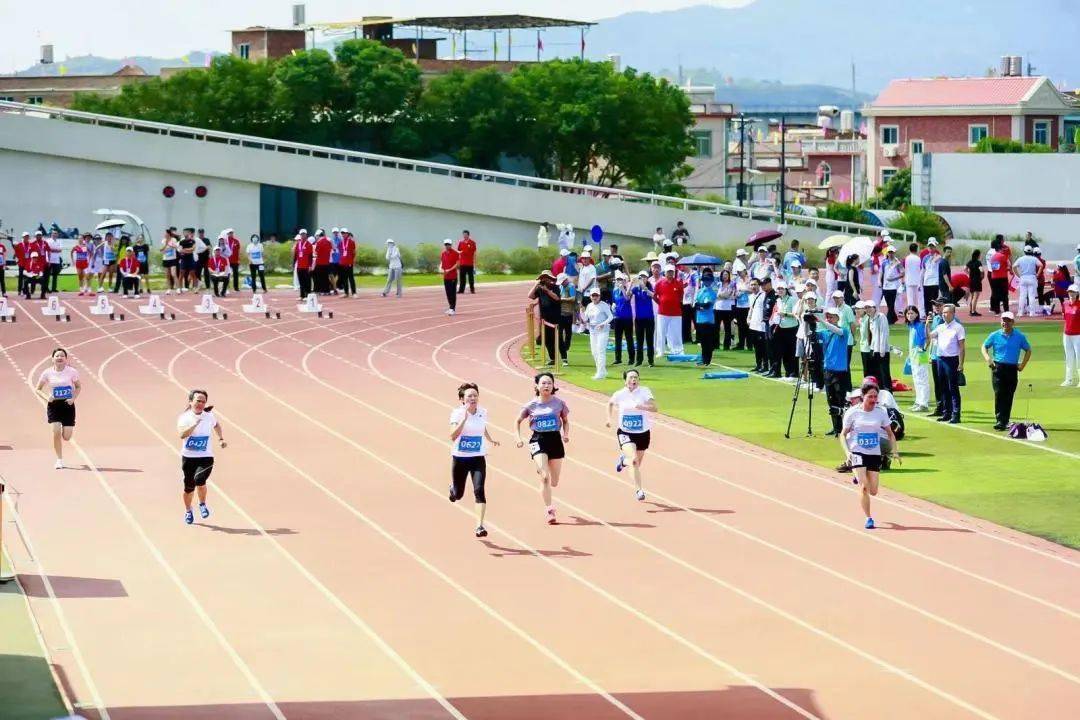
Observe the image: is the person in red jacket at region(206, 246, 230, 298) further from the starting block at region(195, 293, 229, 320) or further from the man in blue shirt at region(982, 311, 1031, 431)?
the man in blue shirt at region(982, 311, 1031, 431)

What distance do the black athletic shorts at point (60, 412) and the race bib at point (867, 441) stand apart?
954cm

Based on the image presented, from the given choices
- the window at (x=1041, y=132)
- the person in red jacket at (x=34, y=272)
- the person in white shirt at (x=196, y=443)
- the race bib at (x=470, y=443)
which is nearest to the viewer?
the race bib at (x=470, y=443)

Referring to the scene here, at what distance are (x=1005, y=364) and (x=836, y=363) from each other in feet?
8.99

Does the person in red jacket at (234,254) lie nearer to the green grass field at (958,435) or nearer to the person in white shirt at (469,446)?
the green grass field at (958,435)

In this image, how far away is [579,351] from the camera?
1448 inches

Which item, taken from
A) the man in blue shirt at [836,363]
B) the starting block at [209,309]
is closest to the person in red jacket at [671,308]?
the man in blue shirt at [836,363]

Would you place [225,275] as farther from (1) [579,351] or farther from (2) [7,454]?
(2) [7,454]

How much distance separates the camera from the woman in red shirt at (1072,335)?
98.3 feet

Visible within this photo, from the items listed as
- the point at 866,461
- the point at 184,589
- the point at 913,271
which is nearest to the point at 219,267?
the point at 913,271

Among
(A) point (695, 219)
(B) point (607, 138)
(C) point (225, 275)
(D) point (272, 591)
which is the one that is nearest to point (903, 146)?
(B) point (607, 138)

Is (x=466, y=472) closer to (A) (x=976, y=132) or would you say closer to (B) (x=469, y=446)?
(B) (x=469, y=446)

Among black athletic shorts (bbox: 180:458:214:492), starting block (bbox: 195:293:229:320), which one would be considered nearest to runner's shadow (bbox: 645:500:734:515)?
black athletic shorts (bbox: 180:458:214:492)

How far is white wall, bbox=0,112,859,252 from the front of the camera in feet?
204

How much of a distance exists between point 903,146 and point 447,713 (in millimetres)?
101848
